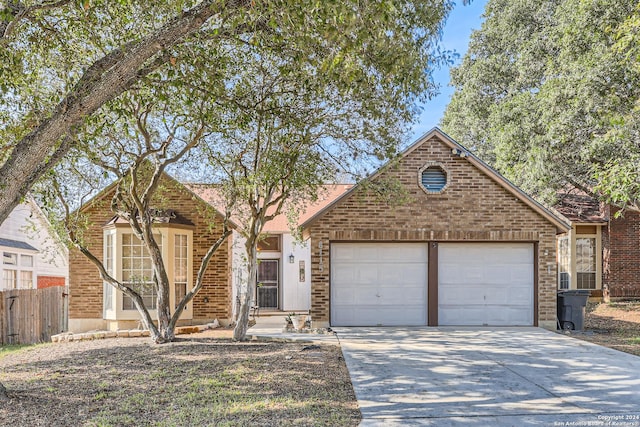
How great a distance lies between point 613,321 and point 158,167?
14103 mm

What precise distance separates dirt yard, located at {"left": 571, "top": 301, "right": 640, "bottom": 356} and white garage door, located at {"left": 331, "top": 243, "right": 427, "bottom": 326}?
404 cm

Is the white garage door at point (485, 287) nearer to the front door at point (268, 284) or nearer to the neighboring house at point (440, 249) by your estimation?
the neighboring house at point (440, 249)

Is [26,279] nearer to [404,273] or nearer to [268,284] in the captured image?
[268,284]

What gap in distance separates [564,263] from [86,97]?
64.5 ft

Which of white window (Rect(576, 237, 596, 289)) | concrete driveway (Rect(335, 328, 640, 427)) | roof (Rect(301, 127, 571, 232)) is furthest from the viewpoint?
white window (Rect(576, 237, 596, 289))

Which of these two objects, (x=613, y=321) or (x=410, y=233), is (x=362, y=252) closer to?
(x=410, y=233)

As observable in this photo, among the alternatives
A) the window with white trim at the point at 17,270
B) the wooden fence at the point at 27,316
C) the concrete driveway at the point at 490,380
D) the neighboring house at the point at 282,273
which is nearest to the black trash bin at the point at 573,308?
the concrete driveway at the point at 490,380

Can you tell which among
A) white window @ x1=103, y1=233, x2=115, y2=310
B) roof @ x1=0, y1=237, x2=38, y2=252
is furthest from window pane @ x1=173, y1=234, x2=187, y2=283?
roof @ x1=0, y1=237, x2=38, y2=252

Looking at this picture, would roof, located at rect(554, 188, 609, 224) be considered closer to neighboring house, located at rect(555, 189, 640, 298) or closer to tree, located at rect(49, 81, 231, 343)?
neighboring house, located at rect(555, 189, 640, 298)

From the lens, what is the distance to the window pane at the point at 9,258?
1733 centimetres

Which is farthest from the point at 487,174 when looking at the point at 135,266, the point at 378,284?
the point at 135,266

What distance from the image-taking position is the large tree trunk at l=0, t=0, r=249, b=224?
20.3 feet

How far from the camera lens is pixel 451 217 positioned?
1376 centimetres

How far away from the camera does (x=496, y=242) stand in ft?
45.9
